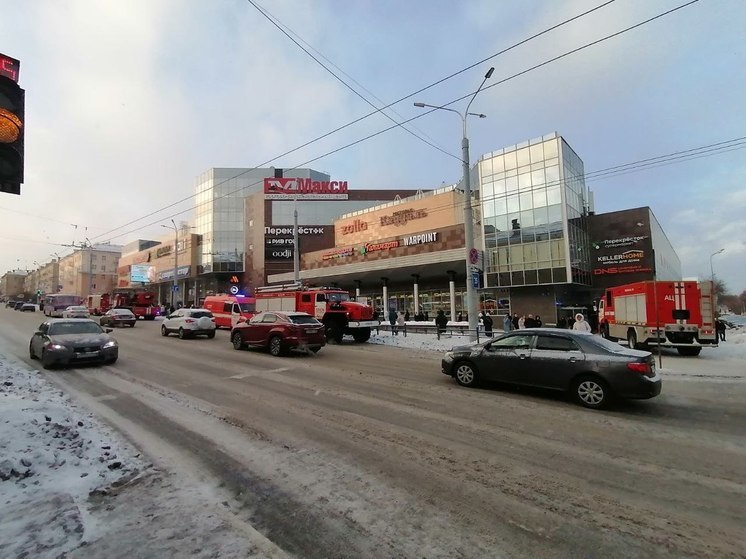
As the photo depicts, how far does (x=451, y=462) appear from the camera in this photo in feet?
16.4

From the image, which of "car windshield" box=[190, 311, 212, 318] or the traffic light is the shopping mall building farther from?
the traffic light

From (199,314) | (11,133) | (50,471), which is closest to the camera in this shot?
(50,471)

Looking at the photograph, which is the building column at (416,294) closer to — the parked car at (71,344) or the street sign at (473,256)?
the street sign at (473,256)

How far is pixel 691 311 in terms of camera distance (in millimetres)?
16125

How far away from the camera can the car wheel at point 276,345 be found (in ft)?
48.8

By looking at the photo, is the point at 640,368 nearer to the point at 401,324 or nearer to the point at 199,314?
the point at 401,324

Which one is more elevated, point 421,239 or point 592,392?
point 421,239

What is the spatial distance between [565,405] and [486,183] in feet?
105

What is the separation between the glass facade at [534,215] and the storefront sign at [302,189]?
1341 inches

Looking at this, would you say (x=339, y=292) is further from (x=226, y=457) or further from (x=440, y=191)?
(x=440, y=191)

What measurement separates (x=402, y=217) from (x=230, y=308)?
915 inches

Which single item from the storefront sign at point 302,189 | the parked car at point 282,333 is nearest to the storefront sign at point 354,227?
the storefront sign at point 302,189

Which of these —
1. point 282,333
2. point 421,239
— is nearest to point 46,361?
point 282,333

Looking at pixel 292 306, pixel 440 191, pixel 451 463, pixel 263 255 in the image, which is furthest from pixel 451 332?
pixel 263 255
